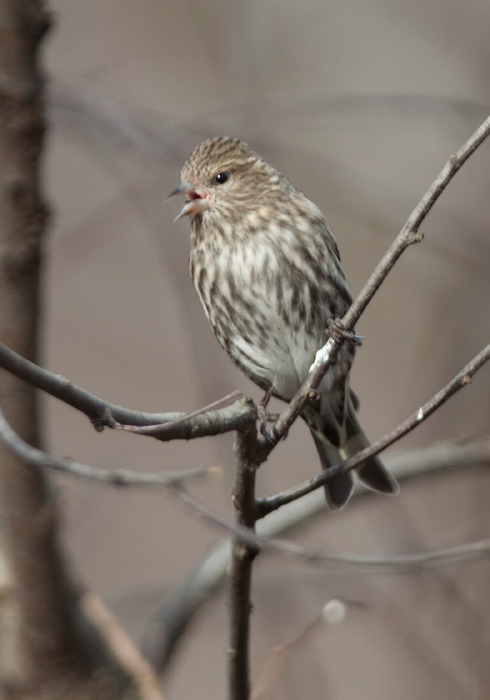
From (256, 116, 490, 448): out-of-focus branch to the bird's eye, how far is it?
1249mm

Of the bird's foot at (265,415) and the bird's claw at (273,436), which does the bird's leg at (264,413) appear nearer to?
the bird's foot at (265,415)

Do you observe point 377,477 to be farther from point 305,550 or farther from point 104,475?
point 104,475

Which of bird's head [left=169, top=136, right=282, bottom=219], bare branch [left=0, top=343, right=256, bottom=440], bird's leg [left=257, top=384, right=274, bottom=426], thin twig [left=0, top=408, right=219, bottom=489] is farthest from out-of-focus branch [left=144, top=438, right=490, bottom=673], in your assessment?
thin twig [left=0, top=408, right=219, bottom=489]

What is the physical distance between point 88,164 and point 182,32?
1162 mm

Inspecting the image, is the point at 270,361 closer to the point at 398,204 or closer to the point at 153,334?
the point at 398,204

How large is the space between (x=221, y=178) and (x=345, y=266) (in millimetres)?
3196

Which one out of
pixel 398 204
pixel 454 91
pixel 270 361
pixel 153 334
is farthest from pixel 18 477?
pixel 454 91

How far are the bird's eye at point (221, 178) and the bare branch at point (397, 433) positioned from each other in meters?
1.47

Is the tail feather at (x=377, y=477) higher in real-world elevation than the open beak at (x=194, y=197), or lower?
lower

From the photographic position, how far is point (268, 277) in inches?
130

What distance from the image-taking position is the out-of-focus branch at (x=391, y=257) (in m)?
1.97

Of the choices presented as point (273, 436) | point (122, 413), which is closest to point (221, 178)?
point (273, 436)

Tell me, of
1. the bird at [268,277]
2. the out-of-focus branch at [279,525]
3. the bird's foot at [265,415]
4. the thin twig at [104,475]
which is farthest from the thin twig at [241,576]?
the out-of-focus branch at [279,525]

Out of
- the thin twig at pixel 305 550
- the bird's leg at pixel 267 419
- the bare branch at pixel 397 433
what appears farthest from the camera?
the bird's leg at pixel 267 419
